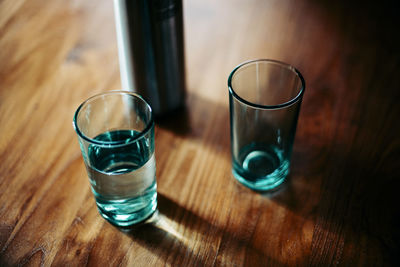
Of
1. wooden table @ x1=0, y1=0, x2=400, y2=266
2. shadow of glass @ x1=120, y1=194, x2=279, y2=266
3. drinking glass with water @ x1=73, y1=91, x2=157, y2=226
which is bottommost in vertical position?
shadow of glass @ x1=120, y1=194, x2=279, y2=266

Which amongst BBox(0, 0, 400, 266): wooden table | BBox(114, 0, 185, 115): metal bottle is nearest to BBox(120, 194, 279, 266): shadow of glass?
BBox(0, 0, 400, 266): wooden table

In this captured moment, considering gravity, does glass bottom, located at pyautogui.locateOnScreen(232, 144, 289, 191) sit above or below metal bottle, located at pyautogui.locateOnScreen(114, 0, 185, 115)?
below

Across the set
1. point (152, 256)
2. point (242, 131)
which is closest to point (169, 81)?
point (242, 131)

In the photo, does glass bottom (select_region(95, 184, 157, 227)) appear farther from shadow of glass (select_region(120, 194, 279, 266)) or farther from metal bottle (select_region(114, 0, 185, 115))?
metal bottle (select_region(114, 0, 185, 115))

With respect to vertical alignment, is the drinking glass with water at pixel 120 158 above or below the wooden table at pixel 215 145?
above

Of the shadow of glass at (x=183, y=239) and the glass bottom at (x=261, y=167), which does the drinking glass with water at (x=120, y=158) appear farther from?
the glass bottom at (x=261, y=167)

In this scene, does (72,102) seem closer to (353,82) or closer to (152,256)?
(152,256)

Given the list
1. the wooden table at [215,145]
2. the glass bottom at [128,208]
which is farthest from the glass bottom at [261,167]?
the glass bottom at [128,208]
